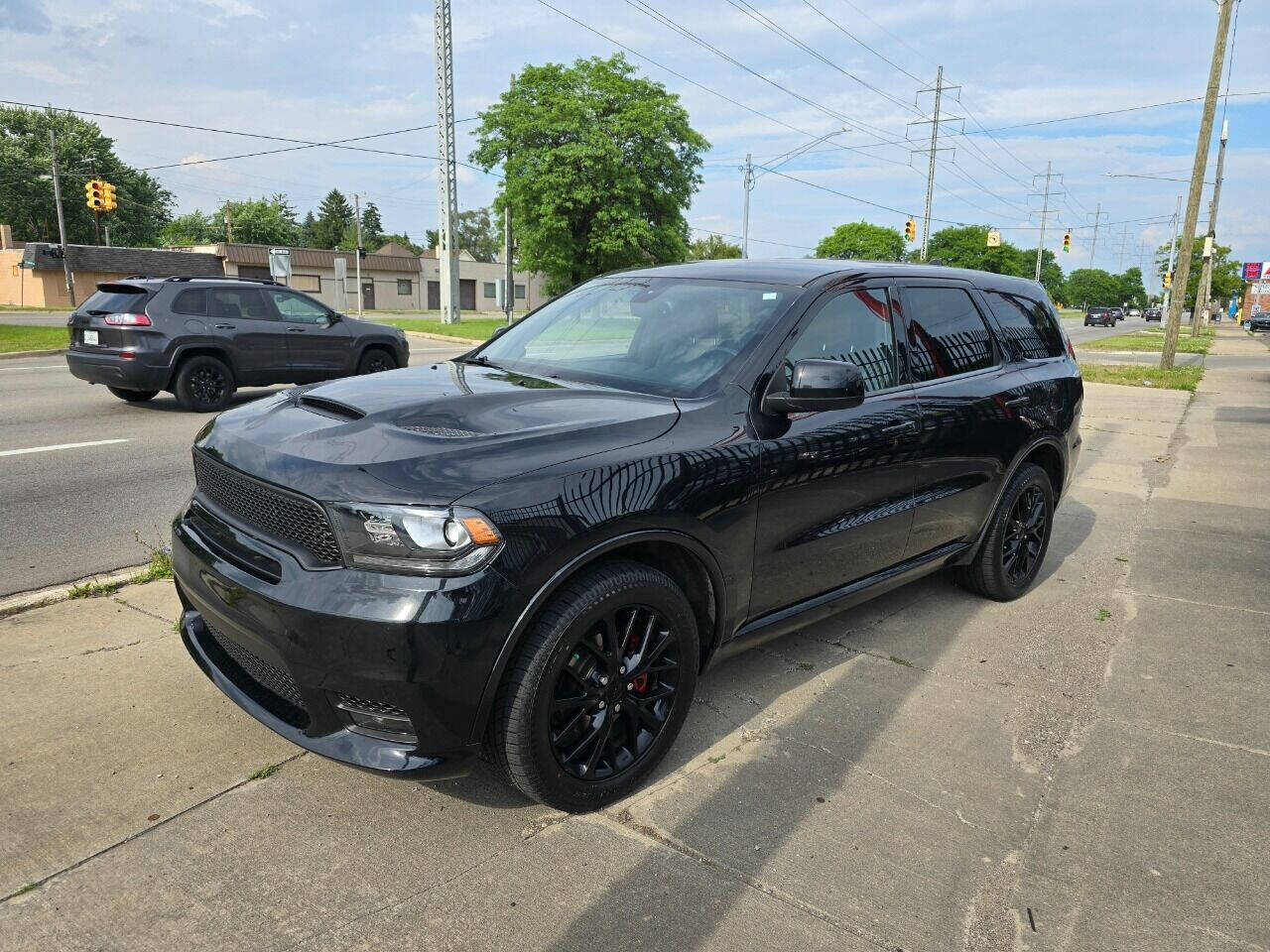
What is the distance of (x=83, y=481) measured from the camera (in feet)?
22.7

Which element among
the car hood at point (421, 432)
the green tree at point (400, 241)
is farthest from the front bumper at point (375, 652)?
the green tree at point (400, 241)

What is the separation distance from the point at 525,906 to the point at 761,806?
856 mm

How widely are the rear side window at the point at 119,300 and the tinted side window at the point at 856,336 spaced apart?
31.2 feet

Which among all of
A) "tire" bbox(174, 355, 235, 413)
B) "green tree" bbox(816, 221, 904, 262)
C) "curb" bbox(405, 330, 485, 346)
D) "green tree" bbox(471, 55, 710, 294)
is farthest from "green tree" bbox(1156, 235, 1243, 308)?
"tire" bbox(174, 355, 235, 413)

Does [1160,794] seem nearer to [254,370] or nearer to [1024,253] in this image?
[254,370]

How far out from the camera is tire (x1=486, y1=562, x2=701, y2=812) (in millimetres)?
2514

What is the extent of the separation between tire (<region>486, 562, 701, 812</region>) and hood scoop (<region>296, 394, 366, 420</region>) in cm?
93

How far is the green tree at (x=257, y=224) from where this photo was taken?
8800cm

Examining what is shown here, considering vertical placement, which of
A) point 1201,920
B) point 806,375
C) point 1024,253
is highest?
point 1024,253

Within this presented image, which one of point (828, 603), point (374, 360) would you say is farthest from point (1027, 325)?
point (374, 360)

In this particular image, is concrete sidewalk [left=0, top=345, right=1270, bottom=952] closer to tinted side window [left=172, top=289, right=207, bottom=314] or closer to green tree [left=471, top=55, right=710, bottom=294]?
tinted side window [left=172, top=289, right=207, bottom=314]

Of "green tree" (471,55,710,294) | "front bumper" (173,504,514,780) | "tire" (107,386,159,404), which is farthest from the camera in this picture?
"green tree" (471,55,710,294)

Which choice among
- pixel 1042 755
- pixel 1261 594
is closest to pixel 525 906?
pixel 1042 755

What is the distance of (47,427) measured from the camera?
934 centimetres
